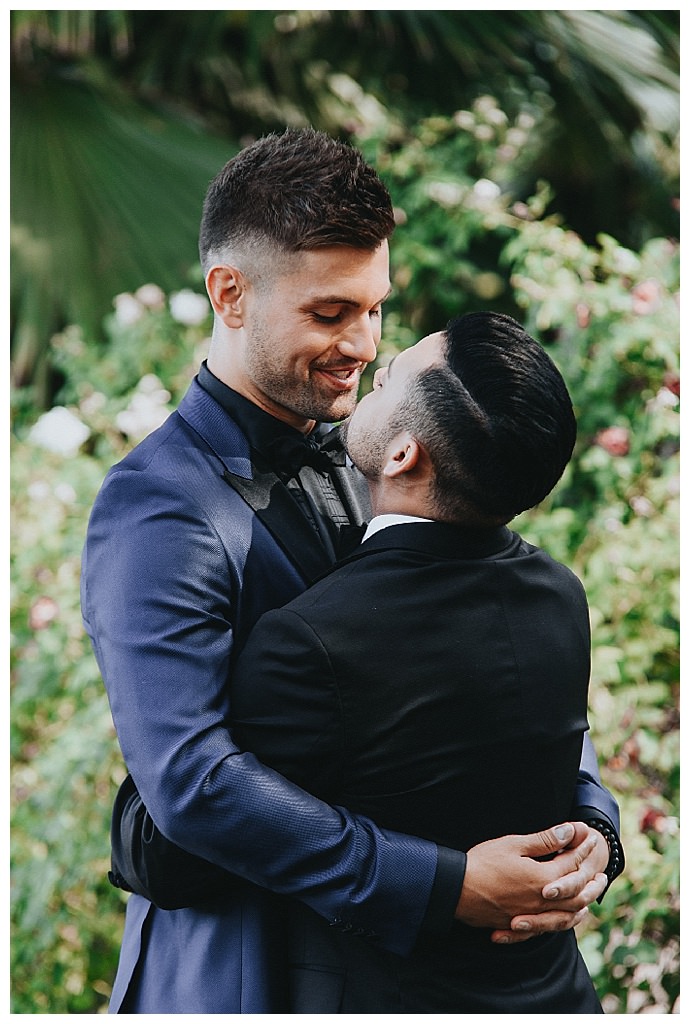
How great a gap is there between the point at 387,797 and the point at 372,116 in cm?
409

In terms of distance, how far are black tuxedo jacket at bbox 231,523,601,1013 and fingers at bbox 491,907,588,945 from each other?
0.11 ft

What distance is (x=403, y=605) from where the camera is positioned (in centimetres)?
143

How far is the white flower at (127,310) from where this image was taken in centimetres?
372

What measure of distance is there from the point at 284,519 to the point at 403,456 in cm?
23

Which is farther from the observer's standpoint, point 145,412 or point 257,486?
point 145,412

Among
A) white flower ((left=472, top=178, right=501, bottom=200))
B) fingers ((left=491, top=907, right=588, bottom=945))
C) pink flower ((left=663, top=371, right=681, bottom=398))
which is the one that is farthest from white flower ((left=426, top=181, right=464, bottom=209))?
fingers ((left=491, top=907, right=588, bottom=945))

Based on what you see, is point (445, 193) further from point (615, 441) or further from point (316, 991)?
point (316, 991)

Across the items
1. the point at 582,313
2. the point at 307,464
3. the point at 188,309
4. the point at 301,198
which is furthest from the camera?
the point at 188,309

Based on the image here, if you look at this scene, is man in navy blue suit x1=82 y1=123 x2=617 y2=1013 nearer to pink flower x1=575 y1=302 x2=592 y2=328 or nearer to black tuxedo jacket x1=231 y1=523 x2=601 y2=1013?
black tuxedo jacket x1=231 y1=523 x2=601 y2=1013

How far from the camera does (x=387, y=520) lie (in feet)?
5.11

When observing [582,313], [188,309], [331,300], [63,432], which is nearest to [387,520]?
[331,300]

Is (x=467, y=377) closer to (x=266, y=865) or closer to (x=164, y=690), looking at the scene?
(x=164, y=690)

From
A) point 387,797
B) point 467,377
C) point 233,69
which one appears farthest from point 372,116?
point 387,797

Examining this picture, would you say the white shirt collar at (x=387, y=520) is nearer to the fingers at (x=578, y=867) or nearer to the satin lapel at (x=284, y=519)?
the satin lapel at (x=284, y=519)
